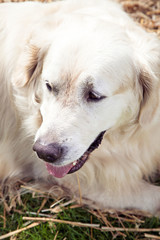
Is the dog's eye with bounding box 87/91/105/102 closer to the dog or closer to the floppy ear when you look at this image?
the dog

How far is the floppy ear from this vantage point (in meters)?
1.79

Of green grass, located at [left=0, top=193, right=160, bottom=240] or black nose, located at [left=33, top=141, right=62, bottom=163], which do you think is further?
green grass, located at [left=0, top=193, right=160, bottom=240]

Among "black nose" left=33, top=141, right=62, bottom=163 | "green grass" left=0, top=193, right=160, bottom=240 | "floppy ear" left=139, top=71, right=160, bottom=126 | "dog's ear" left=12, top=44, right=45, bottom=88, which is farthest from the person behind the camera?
"green grass" left=0, top=193, right=160, bottom=240

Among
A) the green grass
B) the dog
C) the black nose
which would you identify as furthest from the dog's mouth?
the green grass

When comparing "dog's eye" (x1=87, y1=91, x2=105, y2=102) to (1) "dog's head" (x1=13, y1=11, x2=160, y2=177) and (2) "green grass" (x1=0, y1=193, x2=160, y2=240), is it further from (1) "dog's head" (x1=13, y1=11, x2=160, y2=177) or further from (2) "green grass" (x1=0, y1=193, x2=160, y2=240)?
(2) "green grass" (x1=0, y1=193, x2=160, y2=240)

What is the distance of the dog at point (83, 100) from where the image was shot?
168 cm

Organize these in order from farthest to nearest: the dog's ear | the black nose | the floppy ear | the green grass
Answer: the green grass < the dog's ear < the floppy ear < the black nose

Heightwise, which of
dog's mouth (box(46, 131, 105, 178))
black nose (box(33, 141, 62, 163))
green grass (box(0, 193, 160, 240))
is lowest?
green grass (box(0, 193, 160, 240))

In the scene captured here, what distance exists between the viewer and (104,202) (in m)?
2.24

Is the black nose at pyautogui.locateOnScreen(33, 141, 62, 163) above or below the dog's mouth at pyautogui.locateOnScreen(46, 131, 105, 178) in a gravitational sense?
above

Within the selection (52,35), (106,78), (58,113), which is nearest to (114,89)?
(106,78)

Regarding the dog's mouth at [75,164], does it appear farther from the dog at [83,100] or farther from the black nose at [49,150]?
the black nose at [49,150]

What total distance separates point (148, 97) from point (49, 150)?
612 mm

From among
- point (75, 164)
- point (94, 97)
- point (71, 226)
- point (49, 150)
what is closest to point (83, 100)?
point (94, 97)
